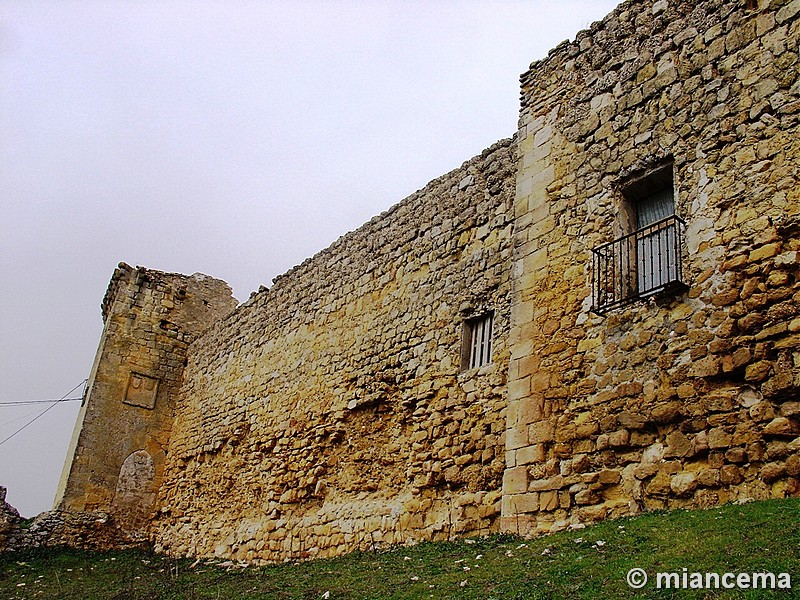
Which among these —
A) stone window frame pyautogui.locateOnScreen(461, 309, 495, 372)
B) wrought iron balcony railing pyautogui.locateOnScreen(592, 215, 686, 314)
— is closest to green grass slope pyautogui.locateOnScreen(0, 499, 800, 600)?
wrought iron balcony railing pyautogui.locateOnScreen(592, 215, 686, 314)

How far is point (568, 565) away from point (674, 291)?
100 inches

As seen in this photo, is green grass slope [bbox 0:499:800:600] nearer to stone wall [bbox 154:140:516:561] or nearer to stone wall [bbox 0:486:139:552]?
stone wall [bbox 154:140:516:561]

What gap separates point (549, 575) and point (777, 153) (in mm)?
3827

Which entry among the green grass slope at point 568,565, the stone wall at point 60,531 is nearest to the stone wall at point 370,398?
the green grass slope at point 568,565

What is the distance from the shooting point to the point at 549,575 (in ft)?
18.7

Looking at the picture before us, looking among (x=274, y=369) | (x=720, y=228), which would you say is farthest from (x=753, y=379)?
(x=274, y=369)

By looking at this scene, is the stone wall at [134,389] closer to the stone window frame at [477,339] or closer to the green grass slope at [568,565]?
the green grass slope at [568,565]

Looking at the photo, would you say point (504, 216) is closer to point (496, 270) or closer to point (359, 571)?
point (496, 270)

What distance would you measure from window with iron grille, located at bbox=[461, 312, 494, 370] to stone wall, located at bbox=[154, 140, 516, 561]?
106 mm

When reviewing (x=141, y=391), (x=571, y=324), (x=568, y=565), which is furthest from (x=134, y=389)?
(x=568, y=565)

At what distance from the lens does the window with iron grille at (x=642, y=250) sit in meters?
7.20

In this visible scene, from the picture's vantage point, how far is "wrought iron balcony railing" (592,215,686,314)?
7.11 meters

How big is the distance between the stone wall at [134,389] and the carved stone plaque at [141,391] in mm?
23

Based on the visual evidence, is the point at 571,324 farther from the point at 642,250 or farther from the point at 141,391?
the point at 141,391
